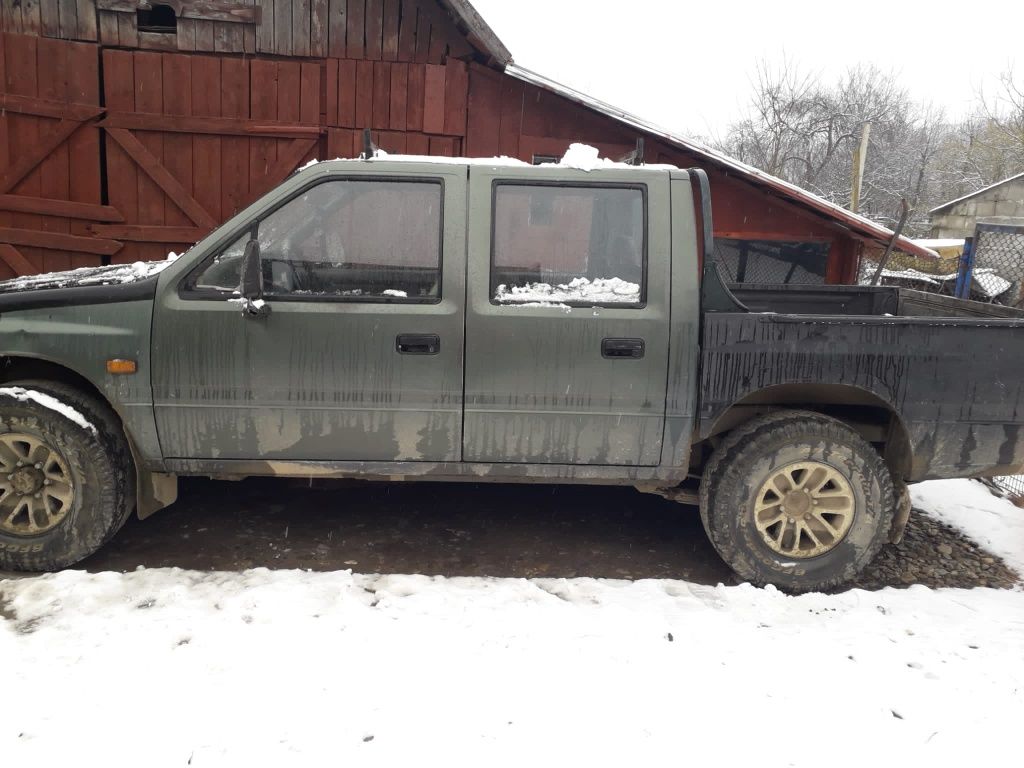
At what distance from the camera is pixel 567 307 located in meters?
3.40

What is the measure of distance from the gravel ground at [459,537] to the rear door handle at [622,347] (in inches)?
45.2

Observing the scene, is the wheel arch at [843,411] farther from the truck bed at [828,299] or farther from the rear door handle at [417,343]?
the rear door handle at [417,343]

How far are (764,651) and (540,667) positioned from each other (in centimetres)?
93

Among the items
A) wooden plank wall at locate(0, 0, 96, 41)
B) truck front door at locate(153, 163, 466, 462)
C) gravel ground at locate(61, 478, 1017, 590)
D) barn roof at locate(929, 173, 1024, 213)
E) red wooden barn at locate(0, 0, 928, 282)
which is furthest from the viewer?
barn roof at locate(929, 173, 1024, 213)

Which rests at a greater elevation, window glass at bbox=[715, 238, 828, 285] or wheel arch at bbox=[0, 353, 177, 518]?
window glass at bbox=[715, 238, 828, 285]

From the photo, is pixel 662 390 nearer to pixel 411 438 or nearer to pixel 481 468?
pixel 481 468

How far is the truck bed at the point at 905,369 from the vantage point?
340cm

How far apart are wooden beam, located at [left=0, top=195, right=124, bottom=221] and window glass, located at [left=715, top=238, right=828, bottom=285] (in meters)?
6.55

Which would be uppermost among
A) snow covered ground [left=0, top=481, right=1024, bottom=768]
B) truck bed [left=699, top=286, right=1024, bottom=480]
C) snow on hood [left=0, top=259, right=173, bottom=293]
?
snow on hood [left=0, top=259, right=173, bottom=293]

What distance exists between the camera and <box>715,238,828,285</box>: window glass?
27.8 feet

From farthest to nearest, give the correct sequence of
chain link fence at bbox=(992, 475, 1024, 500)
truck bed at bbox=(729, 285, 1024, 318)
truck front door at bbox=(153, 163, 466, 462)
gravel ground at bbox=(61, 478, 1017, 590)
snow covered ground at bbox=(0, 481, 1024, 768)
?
chain link fence at bbox=(992, 475, 1024, 500) → truck bed at bbox=(729, 285, 1024, 318) → gravel ground at bbox=(61, 478, 1017, 590) → truck front door at bbox=(153, 163, 466, 462) → snow covered ground at bbox=(0, 481, 1024, 768)

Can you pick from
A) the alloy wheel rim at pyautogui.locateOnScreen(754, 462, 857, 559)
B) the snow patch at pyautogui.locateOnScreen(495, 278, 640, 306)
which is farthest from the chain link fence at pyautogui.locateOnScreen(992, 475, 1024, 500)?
the snow patch at pyautogui.locateOnScreen(495, 278, 640, 306)

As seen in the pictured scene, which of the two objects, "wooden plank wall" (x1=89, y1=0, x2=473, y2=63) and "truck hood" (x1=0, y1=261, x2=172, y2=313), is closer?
"truck hood" (x1=0, y1=261, x2=172, y2=313)

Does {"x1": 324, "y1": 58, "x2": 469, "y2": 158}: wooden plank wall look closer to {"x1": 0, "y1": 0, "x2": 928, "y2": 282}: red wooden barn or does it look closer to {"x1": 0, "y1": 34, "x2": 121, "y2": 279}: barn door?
{"x1": 0, "y1": 0, "x2": 928, "y2": 282}: red wooden barn
